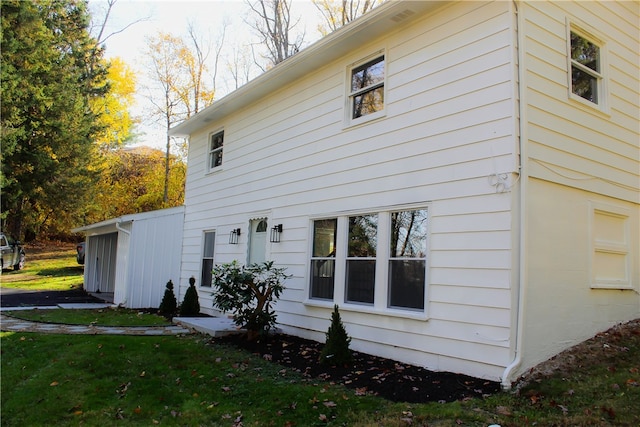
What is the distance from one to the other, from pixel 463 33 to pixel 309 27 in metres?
16.0

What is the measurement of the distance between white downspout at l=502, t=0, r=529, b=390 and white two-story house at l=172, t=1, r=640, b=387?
18mm

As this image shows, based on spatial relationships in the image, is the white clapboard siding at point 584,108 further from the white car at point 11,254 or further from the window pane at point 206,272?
the white car at point 11,254

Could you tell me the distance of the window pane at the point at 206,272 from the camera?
37.4ft

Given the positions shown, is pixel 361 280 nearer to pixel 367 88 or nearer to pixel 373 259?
pixel 373 259

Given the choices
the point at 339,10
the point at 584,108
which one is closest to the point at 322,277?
the point at 584,108

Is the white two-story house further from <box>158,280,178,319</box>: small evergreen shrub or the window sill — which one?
<box>158,280,178,319</box>: small evergreen shrub

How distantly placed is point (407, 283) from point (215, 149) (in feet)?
24.8

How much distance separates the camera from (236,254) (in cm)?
1029

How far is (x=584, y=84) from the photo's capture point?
6395 millimetres

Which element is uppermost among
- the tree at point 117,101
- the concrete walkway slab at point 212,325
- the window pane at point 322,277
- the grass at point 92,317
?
the tree at point 117,101

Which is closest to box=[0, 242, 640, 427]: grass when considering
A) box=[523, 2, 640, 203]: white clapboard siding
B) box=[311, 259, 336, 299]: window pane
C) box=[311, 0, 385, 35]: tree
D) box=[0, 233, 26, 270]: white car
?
box=[311, 259, 336, 299]: window pane

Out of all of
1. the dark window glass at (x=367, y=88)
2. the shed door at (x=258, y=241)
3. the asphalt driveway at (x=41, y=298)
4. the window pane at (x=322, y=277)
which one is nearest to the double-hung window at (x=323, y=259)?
the window pane at (x=322, y=277)

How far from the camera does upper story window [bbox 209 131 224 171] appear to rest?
1188 centimetres

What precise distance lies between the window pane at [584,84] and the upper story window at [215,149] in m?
8.23
